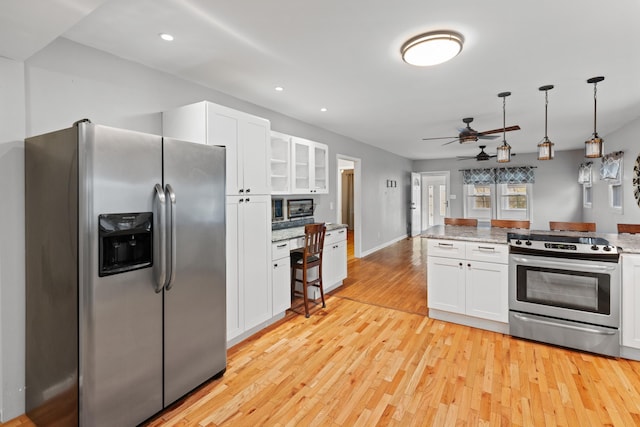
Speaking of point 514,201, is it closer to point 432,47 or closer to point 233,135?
point 432,47

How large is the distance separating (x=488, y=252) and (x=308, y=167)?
257 centimetres

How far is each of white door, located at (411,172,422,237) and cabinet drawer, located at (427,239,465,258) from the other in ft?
20.6

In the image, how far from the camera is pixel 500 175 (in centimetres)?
842

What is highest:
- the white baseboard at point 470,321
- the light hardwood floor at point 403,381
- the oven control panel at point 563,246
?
the oven control panel at point 563,246

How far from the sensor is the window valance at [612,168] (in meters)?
4.82

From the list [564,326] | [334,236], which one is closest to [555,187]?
[564,326]

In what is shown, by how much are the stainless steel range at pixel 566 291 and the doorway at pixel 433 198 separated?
22.3 feet

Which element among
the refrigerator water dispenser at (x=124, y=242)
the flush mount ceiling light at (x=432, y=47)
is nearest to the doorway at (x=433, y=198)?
the flush mount ceiling light at (x=432, y=47)

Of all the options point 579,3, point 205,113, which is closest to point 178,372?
point 205,113

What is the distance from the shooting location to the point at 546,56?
8.26 feet

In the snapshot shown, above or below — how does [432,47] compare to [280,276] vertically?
above

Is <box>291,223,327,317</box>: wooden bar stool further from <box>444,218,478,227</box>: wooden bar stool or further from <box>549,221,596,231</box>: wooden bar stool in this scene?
<box>549,221,596,231</box>: wooden bar stool

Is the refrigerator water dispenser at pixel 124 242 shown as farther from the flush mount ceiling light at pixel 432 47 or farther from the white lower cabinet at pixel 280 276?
the flush mount ceiling light at pixel 432 47

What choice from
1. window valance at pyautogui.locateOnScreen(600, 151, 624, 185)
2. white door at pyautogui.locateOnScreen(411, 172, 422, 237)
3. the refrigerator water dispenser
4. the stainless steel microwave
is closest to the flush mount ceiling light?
the refrigerator water dispenser
